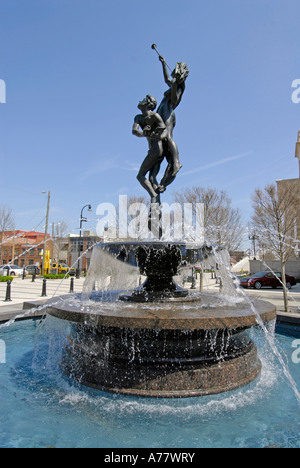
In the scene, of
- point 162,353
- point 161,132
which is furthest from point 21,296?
point 162,353

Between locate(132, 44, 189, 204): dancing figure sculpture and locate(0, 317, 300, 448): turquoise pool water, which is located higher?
locate(132, 44, 189, 204): dancing figure sculpture

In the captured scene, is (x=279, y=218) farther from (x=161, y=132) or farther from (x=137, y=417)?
(x=137, y=417)

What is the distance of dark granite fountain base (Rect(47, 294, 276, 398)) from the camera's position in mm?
3549

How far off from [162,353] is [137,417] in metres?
0.86

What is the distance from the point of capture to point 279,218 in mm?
12227

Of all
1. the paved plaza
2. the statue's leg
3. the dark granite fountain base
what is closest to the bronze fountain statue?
the dark granite fountain base

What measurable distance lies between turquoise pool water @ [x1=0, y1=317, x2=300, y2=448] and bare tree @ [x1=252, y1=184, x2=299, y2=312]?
28.6ft

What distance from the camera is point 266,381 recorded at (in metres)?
4.22

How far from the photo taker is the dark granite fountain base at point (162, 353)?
355cm

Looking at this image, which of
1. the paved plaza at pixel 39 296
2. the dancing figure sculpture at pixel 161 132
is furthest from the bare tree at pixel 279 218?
the dancing figure sculpture at pixel 161 132

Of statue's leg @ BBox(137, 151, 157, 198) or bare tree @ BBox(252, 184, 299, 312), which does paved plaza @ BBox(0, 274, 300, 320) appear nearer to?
bare tree @ BBox(252, 184, 299, 312)

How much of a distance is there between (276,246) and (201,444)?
435 inches

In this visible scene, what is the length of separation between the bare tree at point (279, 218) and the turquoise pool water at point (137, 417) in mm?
8717

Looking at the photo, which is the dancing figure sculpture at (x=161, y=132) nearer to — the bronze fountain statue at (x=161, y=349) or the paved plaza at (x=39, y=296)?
the bronze fountain statue at (x=161, y=349)
